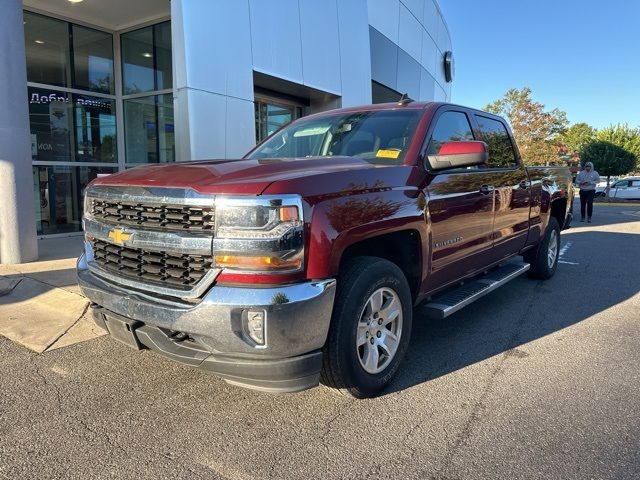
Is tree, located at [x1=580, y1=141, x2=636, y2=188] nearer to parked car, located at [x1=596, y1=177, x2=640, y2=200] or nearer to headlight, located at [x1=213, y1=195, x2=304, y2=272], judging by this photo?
parked car, located at [x1=596, y1=177, x2=640, y2=200]

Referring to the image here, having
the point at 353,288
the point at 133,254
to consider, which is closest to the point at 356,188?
the point at 353,288

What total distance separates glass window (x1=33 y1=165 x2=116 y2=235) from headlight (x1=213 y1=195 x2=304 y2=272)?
27.3 ft

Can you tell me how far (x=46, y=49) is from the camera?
974 cm

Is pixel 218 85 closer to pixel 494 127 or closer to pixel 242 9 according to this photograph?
pixel 242 9

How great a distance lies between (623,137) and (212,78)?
1171 inches

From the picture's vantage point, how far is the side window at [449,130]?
13.1 feet

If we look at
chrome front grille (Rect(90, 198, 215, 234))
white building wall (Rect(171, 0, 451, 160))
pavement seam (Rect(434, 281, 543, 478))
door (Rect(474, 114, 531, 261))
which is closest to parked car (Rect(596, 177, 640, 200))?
white building wall (Rect(171, 0, 451, 160))

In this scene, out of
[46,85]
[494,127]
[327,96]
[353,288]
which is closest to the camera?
[353,288]

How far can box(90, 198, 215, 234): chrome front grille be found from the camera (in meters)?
2.75

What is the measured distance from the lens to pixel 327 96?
41.9 ft

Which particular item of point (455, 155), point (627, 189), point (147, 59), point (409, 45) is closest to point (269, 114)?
point (147, 59)

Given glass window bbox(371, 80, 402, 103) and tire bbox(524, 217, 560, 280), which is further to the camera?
glass window bbox(371, 80, 402, 103)

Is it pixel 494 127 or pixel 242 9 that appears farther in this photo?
pixel 242 9

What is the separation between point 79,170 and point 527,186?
8687mm
